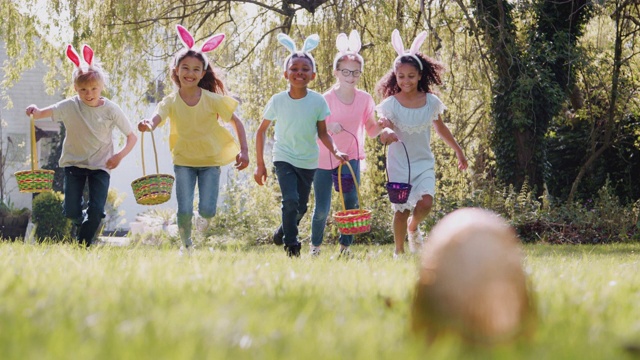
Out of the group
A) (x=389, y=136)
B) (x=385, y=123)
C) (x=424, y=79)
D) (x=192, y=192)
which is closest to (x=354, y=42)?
(x=424, y=79)

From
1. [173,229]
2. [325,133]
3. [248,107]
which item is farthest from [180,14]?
[325,133]

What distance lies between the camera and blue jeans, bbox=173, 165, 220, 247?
6867mm

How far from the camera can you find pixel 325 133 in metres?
6.86

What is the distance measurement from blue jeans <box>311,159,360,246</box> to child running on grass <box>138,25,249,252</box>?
2.68 feet

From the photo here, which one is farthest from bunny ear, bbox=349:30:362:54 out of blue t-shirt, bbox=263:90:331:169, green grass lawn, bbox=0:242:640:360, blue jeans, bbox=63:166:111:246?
green grass lawn, bbox=0:242:640:360

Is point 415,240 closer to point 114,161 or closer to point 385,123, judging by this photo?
point 385,123

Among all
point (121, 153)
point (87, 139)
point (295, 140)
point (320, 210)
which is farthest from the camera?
point (87, 139)

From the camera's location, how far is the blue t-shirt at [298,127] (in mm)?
6766

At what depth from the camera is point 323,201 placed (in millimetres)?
7195

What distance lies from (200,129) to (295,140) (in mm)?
796

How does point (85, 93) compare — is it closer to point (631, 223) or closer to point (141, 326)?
point (141, 326)

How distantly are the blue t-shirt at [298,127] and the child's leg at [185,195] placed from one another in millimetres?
718

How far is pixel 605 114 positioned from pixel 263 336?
15530 mm

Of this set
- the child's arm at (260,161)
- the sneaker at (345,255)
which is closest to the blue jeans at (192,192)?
the child's arm at (260,161)
